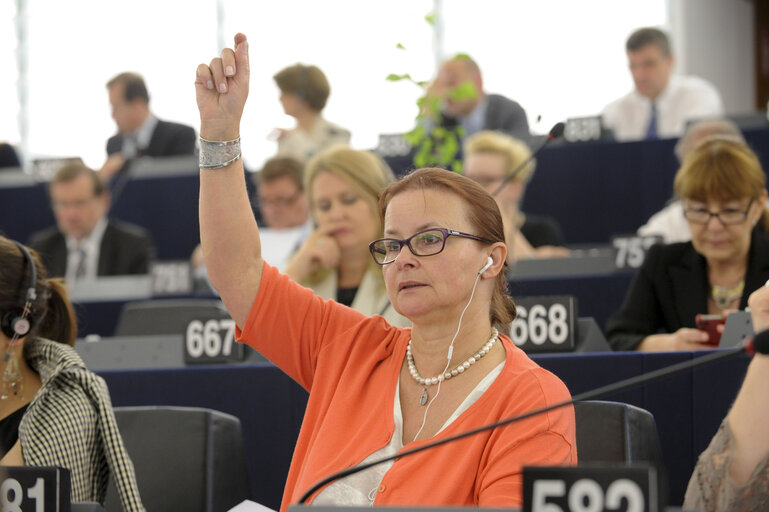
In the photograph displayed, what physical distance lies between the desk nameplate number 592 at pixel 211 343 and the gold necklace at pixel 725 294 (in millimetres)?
1233

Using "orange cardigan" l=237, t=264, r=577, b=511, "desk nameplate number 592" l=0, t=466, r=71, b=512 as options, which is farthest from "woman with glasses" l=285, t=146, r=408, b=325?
"desk nameplate number 592" l=0, t=466, r=71, b=512

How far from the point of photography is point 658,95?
5664 mm

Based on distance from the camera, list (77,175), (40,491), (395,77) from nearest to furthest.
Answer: (40,491), (395,77), (77,175)

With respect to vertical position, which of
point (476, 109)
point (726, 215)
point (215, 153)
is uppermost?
point (476, 109)

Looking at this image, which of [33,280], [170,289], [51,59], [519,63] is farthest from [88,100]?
[33,280]

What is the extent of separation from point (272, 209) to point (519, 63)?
14.1 ft

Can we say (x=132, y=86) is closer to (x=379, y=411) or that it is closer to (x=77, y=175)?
(x=77, y=175)

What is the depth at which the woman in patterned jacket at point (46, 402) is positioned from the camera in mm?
1995

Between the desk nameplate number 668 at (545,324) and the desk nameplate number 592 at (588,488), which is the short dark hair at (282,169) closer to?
the desk nameplate number 668 at (545,324)

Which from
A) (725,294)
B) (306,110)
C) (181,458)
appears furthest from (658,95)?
(181,458)

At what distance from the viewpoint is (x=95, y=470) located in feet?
6.81

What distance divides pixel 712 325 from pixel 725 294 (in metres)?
0.36

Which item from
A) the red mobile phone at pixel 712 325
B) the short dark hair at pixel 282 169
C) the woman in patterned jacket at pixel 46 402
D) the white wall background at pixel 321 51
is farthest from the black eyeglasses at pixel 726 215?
the white wall background at pixel 321 51

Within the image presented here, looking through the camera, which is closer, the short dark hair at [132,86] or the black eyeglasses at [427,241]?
the black eyeglasses at [427,241]
